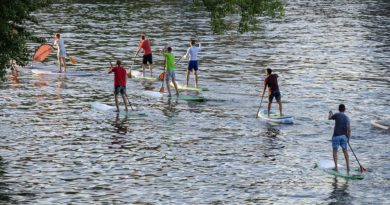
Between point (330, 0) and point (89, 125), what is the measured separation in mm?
90529

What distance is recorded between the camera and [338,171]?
29.1m

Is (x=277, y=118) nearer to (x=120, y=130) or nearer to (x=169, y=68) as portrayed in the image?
(x=120, y=130)

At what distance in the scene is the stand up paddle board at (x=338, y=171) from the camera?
93.6 ft

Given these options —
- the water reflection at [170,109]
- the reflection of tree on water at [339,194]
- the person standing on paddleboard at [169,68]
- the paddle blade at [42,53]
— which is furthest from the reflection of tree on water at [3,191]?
the paddle blade at [42,53]

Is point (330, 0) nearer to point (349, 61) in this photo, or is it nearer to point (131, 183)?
point (349, 61)

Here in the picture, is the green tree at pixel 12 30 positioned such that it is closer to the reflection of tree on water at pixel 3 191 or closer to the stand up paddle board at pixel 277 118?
the reflection of tree on water at pixel 3 191

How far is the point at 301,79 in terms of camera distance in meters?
51.5

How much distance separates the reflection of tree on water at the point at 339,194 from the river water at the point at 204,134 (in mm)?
31

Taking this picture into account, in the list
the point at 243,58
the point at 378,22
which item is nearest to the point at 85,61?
the point at 243,58

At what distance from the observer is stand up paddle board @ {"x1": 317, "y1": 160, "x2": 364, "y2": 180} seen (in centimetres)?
2852

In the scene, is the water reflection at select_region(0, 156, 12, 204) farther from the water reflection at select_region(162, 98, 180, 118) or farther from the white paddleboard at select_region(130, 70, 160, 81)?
the white paddleboard at select_region(130, 70, 160, 81)

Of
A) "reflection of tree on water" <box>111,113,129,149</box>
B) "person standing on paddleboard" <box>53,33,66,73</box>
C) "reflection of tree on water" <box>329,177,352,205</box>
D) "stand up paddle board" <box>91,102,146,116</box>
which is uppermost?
"person standing on paddleboard" <box>53,33,66,73</box>

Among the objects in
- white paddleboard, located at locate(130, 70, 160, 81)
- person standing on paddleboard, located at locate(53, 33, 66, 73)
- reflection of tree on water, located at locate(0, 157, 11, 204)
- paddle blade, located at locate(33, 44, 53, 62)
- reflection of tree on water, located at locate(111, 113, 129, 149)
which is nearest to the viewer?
reflection of tree on water, located at locate(0, 157, 11, 204)

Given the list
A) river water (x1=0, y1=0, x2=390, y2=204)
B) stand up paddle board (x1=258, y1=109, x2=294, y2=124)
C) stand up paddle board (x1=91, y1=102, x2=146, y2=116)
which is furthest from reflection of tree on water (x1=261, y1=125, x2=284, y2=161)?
stand up paddle board (x1=91, y1=102, x2=146, y2=116)
